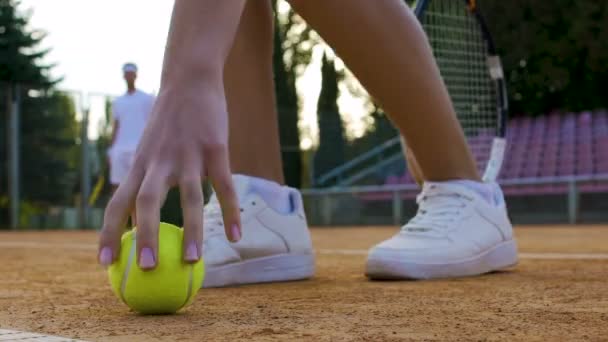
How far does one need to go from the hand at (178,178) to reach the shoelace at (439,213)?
1024mm

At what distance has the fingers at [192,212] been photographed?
A: 1115 mm

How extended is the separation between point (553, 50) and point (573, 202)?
14.6 ft

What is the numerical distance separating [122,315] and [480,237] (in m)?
1.04

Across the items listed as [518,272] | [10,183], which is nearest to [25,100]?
[10,183]

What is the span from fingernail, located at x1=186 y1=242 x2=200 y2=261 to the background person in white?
5492 millimetres

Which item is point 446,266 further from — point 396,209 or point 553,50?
point 553,50

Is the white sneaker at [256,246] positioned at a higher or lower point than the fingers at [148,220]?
lower

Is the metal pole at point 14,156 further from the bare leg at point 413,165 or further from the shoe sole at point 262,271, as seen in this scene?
the shoe sole at point 262,271

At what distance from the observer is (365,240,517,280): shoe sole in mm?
2004

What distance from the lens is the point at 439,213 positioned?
2.15 meters

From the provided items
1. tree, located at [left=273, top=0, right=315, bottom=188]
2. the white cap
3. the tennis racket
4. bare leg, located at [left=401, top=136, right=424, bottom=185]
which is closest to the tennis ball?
bare leg, located at [left=401, top=136, right=424, bottom=185]

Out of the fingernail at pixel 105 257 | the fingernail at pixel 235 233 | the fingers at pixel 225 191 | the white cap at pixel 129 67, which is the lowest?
the fingernail at pixel 105 257

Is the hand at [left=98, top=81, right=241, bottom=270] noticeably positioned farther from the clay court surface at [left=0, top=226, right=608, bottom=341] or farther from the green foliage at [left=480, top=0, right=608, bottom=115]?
the green foliage at [left=480, top=0, right=608, bottom=115]

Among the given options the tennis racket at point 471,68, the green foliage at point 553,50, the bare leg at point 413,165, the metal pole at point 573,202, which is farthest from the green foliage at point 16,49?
the bare leg at point 413,165
